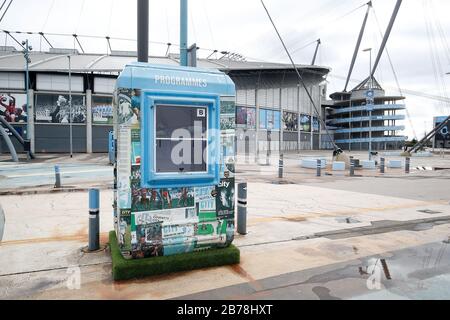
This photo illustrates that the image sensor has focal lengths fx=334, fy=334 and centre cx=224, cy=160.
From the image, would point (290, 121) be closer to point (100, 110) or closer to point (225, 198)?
point (100, 110)

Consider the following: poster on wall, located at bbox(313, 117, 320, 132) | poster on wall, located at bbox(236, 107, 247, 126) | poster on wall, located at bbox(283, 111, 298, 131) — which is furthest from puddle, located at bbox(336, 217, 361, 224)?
poster on wall, located at bbox(313, 117, 320, 132)

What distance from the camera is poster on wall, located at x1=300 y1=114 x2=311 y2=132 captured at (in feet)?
239

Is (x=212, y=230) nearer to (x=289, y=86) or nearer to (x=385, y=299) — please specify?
(x=385, y=299)

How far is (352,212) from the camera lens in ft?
31.4

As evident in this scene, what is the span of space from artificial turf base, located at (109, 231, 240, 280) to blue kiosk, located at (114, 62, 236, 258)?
113 mm

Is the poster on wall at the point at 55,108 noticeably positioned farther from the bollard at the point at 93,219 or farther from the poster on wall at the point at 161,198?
the poster on wall at the point at 161,198

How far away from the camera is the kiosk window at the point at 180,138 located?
16.5ft

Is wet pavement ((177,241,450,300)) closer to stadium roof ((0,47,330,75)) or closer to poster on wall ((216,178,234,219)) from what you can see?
poster on wall ((216,178,234,219))

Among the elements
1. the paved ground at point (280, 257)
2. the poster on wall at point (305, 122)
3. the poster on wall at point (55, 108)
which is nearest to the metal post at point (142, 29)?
the paved ground at point (280, 257)

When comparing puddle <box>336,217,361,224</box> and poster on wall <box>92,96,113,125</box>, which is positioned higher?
poster on wall <box>92,96,113,125</box>

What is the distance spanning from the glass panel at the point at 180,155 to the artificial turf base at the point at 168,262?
130 cm

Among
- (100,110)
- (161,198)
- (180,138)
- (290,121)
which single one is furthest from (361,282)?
(290,121)

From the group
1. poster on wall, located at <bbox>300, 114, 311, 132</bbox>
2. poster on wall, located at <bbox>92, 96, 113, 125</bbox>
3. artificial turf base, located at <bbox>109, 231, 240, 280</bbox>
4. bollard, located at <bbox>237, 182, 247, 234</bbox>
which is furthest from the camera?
poster on wall, located at <bbox>300, 114, 311, 132</bbox>

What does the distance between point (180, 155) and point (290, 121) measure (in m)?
66.3
